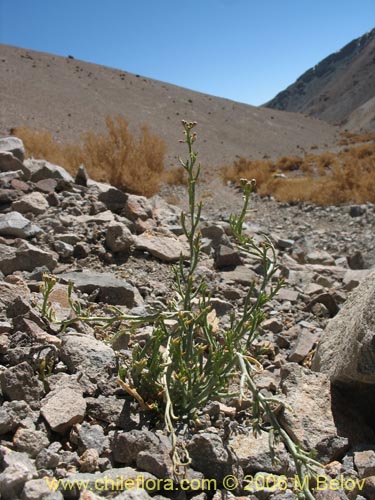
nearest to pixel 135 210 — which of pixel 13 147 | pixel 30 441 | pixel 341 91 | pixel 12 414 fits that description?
pixel 13 147

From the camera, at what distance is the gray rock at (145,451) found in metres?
1.52

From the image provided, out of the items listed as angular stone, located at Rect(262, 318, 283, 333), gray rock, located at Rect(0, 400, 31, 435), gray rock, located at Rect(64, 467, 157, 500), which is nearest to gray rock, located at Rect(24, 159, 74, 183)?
angular stone, located at Rect(262, 318, 283, 333)

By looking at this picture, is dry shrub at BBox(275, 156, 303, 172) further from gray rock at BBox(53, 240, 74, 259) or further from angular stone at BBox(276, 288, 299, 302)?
gray rock at BBox(53, 240, 74, 259)

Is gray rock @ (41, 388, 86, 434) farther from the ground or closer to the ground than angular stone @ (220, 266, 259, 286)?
closer to the ground

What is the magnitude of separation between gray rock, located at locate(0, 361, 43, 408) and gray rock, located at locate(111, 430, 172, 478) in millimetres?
385

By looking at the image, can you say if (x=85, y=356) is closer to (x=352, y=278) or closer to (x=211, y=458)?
(x=211, y=458)

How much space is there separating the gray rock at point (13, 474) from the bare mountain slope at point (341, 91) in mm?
47894

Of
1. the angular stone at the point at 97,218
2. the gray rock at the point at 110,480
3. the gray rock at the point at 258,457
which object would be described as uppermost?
the angular stone at the point at 97,218

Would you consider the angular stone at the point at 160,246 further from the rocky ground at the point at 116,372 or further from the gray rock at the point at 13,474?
the gray rock at the point at 13,474

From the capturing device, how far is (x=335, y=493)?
1.63 meters

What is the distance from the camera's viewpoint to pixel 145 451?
1.56 meters

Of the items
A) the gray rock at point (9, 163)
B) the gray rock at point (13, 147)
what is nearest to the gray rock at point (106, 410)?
the gray rock at point (9, 163)

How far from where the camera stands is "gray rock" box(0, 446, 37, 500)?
1305 mm

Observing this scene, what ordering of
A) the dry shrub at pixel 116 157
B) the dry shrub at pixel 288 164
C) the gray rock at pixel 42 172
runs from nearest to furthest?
the gray rock at pixel 42 172 → the dry shrub at pixel 116 157 → the dry shrub at pixel 288 164
